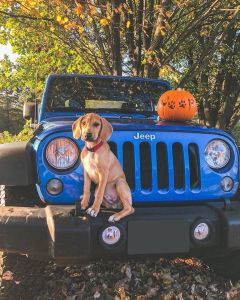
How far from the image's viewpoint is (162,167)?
3512mm

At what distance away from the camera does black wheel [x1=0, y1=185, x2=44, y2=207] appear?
358cm

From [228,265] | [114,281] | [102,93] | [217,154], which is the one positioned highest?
[102,93]

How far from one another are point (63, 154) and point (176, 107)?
1.38m

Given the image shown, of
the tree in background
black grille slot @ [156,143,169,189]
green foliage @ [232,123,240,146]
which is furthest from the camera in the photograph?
green foliage @ [232,123,240,146]

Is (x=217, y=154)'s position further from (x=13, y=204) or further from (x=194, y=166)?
(x=13, y=204)

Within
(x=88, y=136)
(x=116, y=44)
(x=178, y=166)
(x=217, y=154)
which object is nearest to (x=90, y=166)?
(x=88, y=136)

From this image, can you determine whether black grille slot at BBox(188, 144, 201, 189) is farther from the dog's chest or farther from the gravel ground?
the gravel ground

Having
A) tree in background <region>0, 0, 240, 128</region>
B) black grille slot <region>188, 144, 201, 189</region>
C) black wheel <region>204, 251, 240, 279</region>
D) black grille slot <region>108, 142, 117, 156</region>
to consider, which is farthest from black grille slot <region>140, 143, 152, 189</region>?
tree in background <region>0, 0, 240, 128</region>

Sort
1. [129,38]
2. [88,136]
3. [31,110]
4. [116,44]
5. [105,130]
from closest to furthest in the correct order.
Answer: [88,136], [105,130], [31,110], [116,44], [129,38]

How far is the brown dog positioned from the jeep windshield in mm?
1699

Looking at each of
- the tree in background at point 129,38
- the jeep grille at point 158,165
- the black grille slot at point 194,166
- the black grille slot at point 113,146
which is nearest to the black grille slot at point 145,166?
the jeep grille at point 158,165

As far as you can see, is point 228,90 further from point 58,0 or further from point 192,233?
point 192,233

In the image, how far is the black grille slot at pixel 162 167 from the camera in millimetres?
3506

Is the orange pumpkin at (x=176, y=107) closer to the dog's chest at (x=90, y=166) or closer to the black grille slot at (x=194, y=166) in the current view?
the black grille slot at (x=194, y=166)
